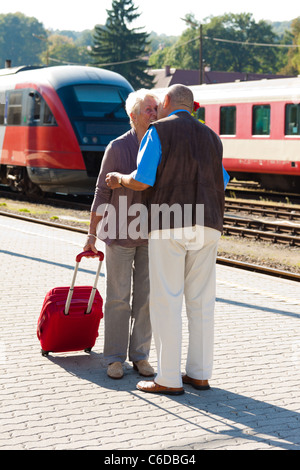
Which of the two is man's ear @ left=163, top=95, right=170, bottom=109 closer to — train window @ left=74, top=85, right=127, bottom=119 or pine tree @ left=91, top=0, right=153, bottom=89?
train window @ left=74, top=85, right=127, bottom=119

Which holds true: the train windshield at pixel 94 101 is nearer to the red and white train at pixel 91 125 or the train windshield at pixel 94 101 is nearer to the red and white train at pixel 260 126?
the red and white train at pixel 91 125

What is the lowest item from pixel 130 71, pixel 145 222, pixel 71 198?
pixel 71 198

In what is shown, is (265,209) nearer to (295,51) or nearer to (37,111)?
(37,111)

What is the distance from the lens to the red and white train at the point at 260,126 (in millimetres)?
19938

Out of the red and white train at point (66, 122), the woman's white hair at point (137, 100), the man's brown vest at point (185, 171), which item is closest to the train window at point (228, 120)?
the red and white train at point (66, 122)

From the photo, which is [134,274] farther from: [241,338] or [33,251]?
[33,251]

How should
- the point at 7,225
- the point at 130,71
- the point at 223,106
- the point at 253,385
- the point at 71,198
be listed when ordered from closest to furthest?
the point at 253,385 < the point at 7,225 < the point at 71,198 < the point at 223,106 < the point at 130,71

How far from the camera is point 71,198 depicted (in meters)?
20.5

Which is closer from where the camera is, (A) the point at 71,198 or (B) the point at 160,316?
(B) the point at 160,316

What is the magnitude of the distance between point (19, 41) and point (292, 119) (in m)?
158

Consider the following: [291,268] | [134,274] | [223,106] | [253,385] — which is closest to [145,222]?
[134,274]

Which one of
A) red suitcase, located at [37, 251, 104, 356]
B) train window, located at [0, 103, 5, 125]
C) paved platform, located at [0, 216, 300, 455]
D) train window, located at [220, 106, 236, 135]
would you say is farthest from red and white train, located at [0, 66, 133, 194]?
red suitcase, located at [37, 251, 104, 356]

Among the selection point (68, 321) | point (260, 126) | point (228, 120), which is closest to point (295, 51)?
point (228, 120)
